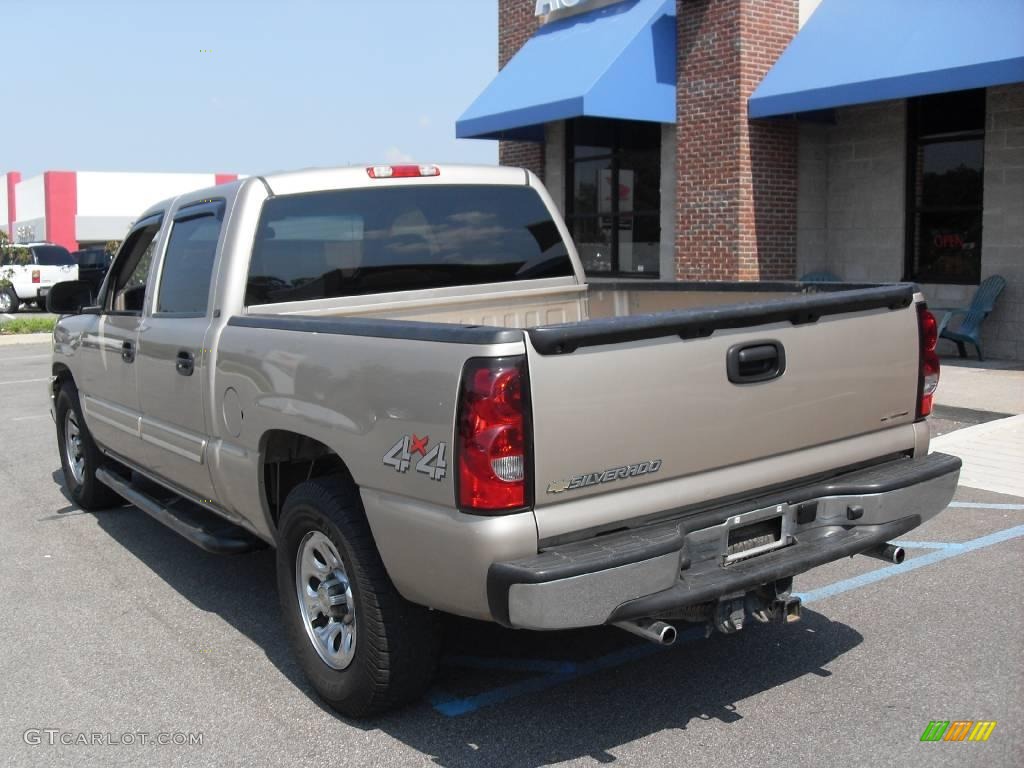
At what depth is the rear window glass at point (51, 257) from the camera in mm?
30016

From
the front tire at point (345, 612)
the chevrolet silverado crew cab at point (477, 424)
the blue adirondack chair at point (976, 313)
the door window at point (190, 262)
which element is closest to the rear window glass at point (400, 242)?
the chevrolet silverado crew cab at point (477, 424)

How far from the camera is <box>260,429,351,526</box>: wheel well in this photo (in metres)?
4.47

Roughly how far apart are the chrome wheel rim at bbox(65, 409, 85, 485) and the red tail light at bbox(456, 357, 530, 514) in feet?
15.9

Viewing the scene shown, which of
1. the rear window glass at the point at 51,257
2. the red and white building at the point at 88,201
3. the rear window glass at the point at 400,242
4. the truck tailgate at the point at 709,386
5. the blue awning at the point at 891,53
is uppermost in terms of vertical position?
the red and white building at the point at 88,201

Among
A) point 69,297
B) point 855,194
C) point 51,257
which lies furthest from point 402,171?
point 51,257

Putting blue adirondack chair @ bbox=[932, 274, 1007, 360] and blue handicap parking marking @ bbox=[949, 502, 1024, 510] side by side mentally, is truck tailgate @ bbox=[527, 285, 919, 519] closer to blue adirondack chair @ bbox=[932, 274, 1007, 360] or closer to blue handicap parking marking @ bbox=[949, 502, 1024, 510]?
blue handicap parking marking @ bbox=[949, 502, 1024, 510]

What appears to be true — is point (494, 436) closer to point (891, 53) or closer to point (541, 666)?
point (541, 666)

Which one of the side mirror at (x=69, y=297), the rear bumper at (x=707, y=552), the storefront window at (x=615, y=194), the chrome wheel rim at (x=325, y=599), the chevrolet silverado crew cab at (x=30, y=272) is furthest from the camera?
the chevrolet silverado crew cab at (x=30, y=272)

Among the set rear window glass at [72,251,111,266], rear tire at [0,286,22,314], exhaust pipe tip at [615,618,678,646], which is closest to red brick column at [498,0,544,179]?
exhaust pipe tip at [615,618,678,646]

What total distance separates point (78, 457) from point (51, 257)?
81.8ft

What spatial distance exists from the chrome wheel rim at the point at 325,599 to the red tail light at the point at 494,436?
2.97 feet

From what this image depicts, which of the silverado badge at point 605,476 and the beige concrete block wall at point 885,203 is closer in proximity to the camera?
the silverado badge at point 605,476

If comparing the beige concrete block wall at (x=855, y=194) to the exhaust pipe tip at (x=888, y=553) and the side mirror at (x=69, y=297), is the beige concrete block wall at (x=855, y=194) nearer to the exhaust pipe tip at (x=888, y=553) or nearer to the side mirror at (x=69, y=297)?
the side mirror at (x=69, y=297)

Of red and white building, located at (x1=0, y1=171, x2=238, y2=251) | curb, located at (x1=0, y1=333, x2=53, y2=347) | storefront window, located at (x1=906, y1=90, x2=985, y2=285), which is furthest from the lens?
red and white building, located at (x1=0, y1=171, x2=238, y2=251)
